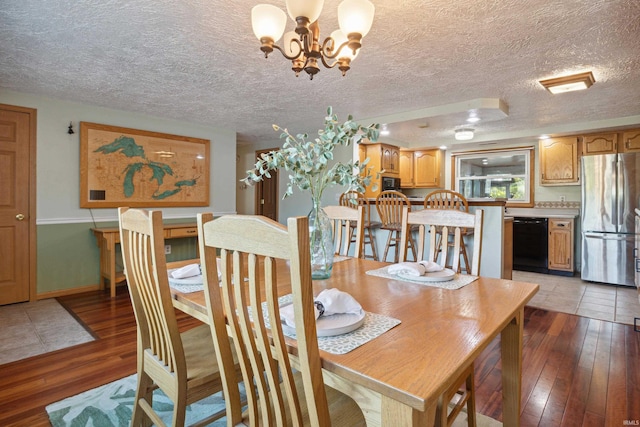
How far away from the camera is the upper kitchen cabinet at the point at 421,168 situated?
6414 mm

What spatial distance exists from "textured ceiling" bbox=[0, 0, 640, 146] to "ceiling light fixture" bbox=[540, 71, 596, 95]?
0.09 m

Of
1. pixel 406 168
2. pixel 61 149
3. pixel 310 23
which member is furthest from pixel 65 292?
pixel 406 168

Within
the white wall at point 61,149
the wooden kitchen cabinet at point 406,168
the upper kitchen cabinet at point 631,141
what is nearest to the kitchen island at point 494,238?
the upper kitchen cabinet at point 631,141

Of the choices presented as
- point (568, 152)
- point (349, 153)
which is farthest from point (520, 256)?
point (349, 153)

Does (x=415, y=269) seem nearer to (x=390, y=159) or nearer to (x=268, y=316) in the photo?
(x=268, y=316)

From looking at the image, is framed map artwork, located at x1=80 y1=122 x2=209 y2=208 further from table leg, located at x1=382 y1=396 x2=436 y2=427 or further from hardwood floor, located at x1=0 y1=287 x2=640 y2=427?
table leg, located at x1=382 y1=396 x2=436 y2=427

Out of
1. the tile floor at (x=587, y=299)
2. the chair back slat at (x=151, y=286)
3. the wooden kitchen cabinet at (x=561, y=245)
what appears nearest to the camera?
the chair back slat at (x=151, y=286)

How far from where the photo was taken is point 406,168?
6566mm

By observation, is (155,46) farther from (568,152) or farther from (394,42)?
(568,152)

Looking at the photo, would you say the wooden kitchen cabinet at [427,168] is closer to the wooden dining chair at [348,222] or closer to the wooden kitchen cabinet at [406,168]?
the wooden kitchen cabinet at [406,168]

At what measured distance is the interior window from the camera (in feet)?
18.8

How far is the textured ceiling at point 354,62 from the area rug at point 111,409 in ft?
6.92

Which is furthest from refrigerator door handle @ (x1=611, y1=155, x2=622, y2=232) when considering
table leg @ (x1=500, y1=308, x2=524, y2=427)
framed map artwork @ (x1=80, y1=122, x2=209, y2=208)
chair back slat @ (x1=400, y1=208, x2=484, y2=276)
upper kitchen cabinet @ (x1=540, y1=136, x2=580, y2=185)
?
framed map artwork @ (x1=80, y1=122, x2=209, y2=208)

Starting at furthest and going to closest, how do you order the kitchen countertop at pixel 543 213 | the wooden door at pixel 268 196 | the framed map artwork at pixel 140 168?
the wooden door at pixel 268 196 → the kitchen countertop at pixel 543 213 → the framed map artwork at pixel 140 168
